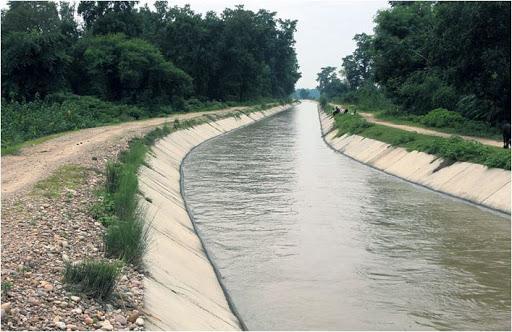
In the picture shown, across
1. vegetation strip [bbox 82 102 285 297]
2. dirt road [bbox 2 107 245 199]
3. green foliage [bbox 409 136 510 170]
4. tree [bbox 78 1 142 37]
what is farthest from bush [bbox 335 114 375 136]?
tree [bbox 78 1 142 37]

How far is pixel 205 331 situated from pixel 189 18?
76314 millimetres

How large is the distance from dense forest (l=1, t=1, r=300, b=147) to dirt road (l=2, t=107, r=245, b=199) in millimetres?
2862

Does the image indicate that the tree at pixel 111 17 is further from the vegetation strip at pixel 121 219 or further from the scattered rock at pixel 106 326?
the scattered rock at pixel 106 326

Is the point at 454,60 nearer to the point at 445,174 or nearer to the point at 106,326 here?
the point at 445,174

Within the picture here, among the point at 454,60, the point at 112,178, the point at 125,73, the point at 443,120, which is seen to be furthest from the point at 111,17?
the point at 112,178

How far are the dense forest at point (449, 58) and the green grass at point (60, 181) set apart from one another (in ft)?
71.4

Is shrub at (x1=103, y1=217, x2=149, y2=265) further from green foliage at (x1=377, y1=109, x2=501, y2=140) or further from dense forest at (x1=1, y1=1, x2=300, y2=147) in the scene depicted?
green foliage at (x1=377, y1=109, x2=501, y2=140)

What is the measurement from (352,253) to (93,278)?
7741mm

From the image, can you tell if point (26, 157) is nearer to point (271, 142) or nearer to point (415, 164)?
point (415, 164)

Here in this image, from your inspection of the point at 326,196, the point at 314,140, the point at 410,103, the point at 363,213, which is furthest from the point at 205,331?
the point at 410,103

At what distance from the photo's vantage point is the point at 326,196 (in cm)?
2117

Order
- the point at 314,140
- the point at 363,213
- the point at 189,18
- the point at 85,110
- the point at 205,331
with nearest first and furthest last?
the point at 205,331 → the point at 363,213 → the point at 85,110 → the point at 314,140 → the point at 189,18

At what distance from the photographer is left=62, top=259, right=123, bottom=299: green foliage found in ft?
24.8

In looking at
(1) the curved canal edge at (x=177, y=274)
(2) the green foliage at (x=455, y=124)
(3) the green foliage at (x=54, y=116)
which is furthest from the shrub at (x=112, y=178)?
(2) the green foliage at (x=455, y=124)
